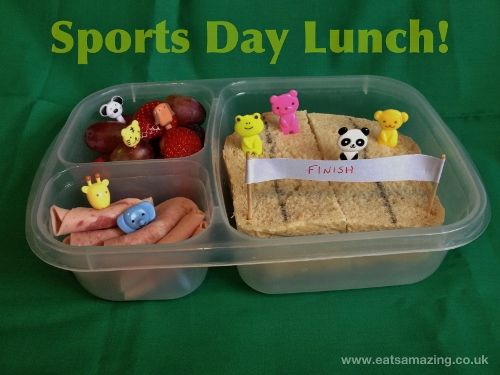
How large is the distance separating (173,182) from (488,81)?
868 millimetres

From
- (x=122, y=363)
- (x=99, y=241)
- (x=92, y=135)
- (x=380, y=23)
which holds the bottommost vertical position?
(x=122, y=363)

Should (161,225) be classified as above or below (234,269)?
above

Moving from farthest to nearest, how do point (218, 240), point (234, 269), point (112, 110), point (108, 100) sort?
point (108, 100)
point (112, 110)
point (234, 269)
point (218, 240)

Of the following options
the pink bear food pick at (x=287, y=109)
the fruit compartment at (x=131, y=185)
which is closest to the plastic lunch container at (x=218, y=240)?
the fruit compartment at (x=131, y=185)

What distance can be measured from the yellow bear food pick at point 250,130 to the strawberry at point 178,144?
0.10 meters

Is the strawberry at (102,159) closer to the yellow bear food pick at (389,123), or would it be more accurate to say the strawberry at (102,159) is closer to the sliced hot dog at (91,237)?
the sliced hot dog at (91,237)

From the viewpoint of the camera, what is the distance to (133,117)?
3.89 ft

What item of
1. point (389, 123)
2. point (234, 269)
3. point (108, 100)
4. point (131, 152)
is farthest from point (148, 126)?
point (389, 123)

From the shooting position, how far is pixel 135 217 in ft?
3.08

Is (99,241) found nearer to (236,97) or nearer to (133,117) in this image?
(133,117)

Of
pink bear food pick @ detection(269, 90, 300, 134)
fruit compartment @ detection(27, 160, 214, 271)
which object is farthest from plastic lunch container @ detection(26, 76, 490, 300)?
pink bear food pick @ detection(269, 90, 300, 134)

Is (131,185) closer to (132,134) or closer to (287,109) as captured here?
(132,134)

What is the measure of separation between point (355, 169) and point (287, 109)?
0.24m

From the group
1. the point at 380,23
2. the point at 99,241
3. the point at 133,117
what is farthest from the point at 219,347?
the point at 380,23
